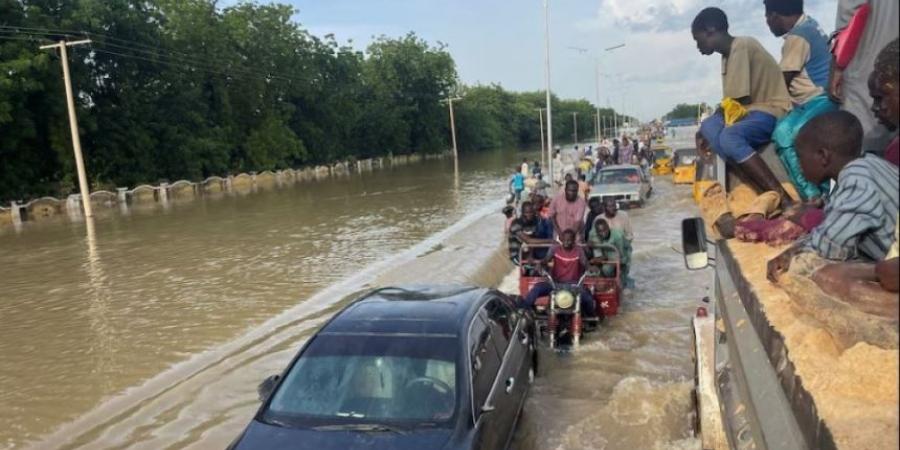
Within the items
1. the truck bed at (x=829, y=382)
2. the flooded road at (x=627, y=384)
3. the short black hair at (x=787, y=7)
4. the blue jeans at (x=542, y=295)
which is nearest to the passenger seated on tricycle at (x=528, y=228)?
the flooded road at (x=627, y=384)

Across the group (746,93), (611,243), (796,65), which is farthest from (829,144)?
(611,243)

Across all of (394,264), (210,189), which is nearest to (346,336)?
(394,264)

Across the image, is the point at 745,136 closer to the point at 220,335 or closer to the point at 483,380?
the point at 483,380

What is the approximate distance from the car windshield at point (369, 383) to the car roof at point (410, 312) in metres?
0.11

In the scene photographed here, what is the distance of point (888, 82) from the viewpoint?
194 centimetres

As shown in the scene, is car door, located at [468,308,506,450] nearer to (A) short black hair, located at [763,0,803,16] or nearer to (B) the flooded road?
(B) the flooded road

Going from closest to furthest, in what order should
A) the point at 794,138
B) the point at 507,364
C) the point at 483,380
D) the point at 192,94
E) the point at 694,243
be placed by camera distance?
the point at 694,243
the point at 794,138
the point at 483,380
the point at 507,364
the point at 192,94

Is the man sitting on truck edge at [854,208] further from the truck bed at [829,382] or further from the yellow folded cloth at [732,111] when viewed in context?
the yellow folded cloth at [732,111]

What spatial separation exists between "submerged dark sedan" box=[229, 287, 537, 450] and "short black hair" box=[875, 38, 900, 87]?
3008 mm

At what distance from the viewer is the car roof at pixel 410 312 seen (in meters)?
5.03

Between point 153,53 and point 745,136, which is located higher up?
point 153,53

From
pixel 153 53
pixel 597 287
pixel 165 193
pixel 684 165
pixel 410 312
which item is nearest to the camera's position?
pixel 410 312

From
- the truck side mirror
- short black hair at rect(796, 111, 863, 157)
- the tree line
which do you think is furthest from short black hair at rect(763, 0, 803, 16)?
the tree line

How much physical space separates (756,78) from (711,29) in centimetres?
43
